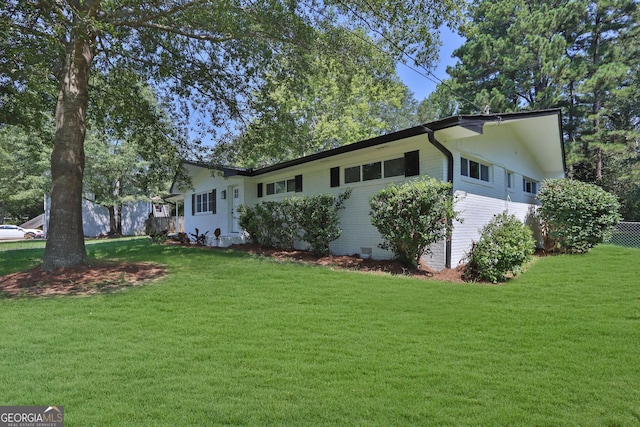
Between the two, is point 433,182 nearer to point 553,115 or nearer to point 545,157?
point 553,115

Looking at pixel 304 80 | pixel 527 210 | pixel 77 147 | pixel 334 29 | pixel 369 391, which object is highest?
pixel 334 29

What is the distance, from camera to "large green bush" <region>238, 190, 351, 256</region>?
31.9 feet

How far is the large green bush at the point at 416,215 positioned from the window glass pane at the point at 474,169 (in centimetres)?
184

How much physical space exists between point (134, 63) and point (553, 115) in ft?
38.9

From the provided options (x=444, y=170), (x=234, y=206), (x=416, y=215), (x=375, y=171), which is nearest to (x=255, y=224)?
(x=234, y=206)

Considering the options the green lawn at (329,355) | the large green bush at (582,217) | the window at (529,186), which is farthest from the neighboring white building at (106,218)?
the large green bush at (582,217)

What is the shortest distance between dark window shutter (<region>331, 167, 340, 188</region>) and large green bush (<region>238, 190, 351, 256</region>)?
536mm

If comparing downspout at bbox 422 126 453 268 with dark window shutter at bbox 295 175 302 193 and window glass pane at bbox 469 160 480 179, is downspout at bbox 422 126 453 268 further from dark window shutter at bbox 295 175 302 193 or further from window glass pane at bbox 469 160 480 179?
dark window shutter at bbox 295 175 302 193

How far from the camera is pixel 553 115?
10.1m

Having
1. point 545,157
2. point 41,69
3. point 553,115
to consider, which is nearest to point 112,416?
point 41,69

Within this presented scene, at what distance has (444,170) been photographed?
812 centimetres

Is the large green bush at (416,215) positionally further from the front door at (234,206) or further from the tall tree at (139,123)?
the front door at (234,206)

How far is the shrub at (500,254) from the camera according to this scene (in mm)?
6953

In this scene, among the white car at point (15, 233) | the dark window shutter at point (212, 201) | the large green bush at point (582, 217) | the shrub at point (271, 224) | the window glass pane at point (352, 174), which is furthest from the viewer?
the white car at point (15, 233)
